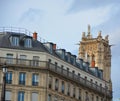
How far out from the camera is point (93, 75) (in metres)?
108

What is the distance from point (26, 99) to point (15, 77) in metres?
3.96

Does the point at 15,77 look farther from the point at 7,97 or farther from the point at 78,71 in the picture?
the point at 78,71

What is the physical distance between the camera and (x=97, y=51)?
174125mm

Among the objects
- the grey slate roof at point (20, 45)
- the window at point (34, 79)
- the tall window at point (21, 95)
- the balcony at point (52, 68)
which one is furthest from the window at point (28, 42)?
the tall window at point (21, 95)

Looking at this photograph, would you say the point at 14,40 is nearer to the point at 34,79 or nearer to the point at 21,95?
the point at 34,79

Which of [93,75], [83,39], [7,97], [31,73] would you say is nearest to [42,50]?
[31,73]

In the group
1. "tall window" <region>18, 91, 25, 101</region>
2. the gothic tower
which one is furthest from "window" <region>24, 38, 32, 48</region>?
the gothic tower

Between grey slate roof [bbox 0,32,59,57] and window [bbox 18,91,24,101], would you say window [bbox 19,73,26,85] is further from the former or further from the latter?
grey slate roof [bbox 0,32,59,57]

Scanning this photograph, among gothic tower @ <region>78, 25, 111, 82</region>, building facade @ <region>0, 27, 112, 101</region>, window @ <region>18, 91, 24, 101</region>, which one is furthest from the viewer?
gothic tower @ <region>78, 25, 111, 82</region>

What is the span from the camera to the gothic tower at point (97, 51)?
572 ft

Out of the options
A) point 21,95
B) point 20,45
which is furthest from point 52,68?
point 21,95

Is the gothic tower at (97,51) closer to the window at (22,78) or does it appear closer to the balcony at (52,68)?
the balcony at (52,68)

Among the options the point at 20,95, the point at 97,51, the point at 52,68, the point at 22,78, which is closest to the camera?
the point at 20,95

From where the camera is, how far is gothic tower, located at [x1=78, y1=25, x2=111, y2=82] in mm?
174250
